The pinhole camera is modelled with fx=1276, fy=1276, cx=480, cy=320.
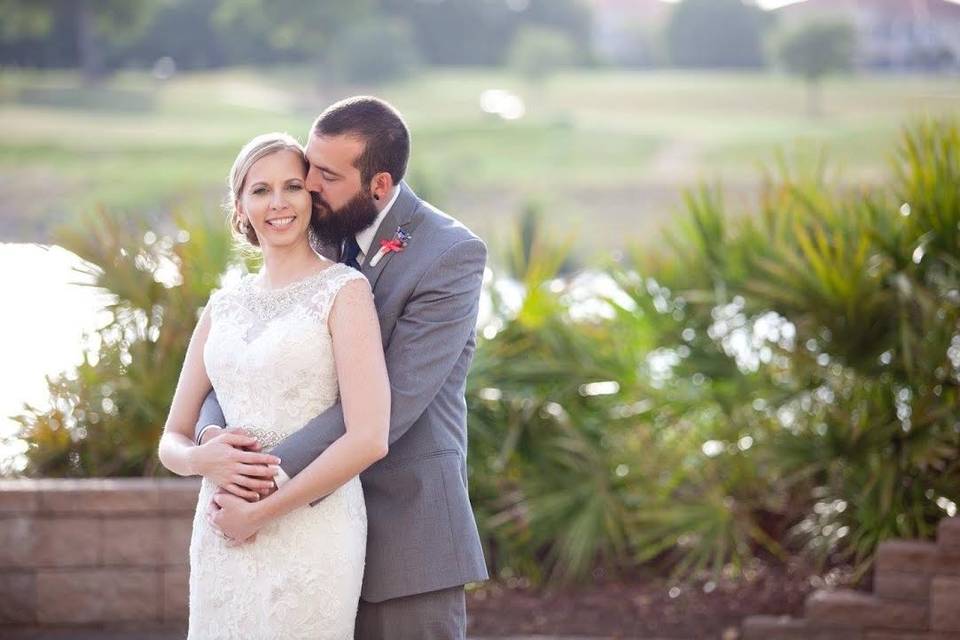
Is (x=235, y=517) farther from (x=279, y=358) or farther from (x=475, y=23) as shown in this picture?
(x=475, y=23)

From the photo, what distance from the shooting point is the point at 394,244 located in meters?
2.96

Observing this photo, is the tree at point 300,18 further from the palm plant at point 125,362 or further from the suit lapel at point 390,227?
the suit lapel at point 390,227

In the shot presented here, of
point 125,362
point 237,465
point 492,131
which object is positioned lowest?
point 237,465

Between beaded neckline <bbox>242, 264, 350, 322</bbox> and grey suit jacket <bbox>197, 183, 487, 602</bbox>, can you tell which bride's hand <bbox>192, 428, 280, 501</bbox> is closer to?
grey suit jacket <bbox>197, 183, 487, 602</bbox>

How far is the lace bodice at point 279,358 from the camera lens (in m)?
2.76

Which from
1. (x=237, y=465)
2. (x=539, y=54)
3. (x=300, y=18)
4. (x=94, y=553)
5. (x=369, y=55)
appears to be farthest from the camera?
(x=539, y=54)

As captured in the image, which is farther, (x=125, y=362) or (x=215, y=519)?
(x=125, y=362)

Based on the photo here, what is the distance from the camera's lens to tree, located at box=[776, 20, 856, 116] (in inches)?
2680

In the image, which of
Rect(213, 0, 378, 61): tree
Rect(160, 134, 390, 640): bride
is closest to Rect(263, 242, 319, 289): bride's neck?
Rect(160, 134, 390, 640): bride

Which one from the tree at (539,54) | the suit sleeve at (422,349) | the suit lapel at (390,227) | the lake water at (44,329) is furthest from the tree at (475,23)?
the suit sleeve at (422,349)

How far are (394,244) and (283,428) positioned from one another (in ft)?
1.64

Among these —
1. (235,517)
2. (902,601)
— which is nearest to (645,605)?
(902,601)

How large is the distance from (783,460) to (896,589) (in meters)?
0.77

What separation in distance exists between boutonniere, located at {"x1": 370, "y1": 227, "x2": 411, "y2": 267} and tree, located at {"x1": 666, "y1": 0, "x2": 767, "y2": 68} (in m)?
81.6
